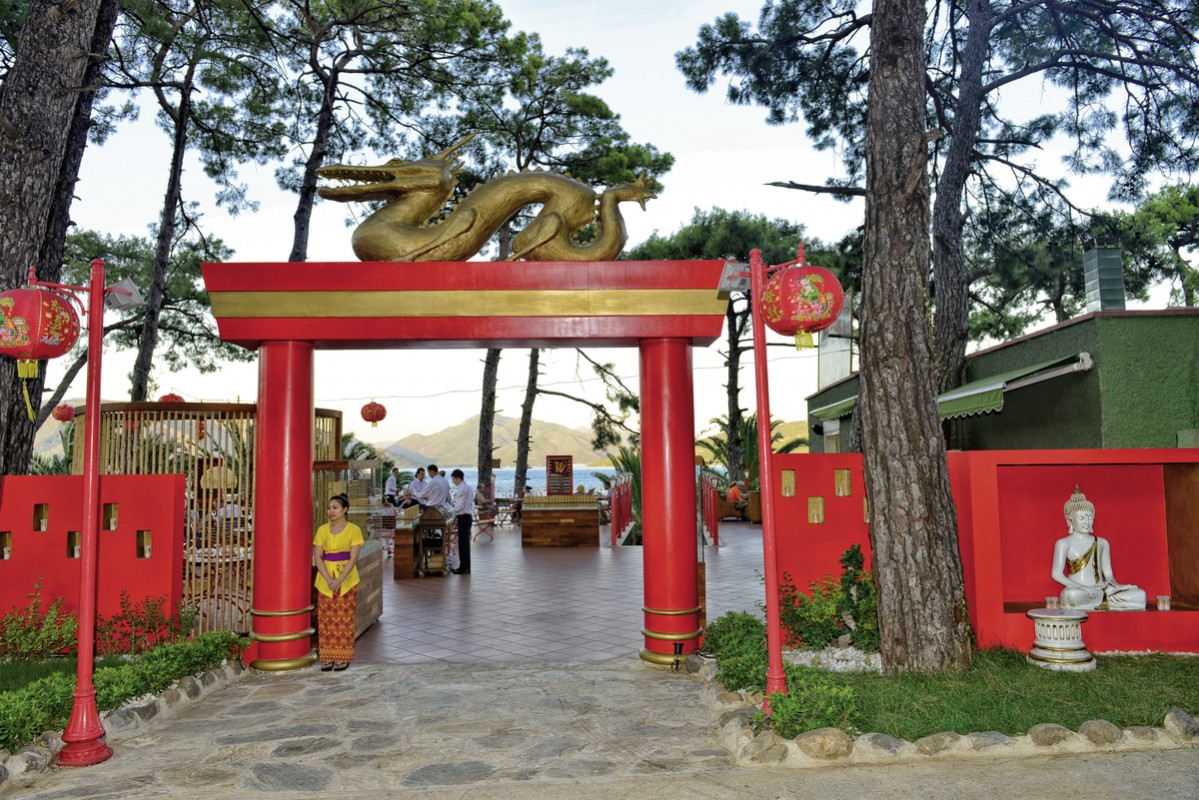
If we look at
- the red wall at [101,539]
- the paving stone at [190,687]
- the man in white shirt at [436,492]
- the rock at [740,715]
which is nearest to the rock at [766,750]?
the rock at [740,715]

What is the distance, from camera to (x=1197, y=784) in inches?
159

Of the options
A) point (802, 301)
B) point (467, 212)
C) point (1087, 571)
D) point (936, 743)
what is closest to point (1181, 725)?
point (936, 743)

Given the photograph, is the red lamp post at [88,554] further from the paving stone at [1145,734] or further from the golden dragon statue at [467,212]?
the paving stone at [1145,734]

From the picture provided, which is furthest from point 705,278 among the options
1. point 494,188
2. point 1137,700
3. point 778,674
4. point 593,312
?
point 1137,700

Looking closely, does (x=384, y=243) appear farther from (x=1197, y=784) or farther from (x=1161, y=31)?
(x=1161, y=31)

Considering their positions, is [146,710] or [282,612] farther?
[282,612]

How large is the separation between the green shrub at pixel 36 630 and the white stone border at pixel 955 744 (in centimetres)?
519

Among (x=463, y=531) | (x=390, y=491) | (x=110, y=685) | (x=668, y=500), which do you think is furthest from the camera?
(x=390, y=491)

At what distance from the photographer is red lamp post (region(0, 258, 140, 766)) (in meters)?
4.63

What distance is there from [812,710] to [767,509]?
117cm

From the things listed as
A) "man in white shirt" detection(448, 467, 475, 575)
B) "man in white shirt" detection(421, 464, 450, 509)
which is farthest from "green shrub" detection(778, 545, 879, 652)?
"man in white shirt" detection(421, 464, 450, 509)

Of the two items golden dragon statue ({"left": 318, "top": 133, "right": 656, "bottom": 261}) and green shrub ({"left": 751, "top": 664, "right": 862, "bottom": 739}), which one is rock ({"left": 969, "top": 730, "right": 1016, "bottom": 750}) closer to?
green shrub ({"left": 751, "top": 664, "right": 862, "bottom": 739})

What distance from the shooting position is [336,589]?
266 inches

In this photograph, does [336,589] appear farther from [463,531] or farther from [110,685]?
[463,531]
